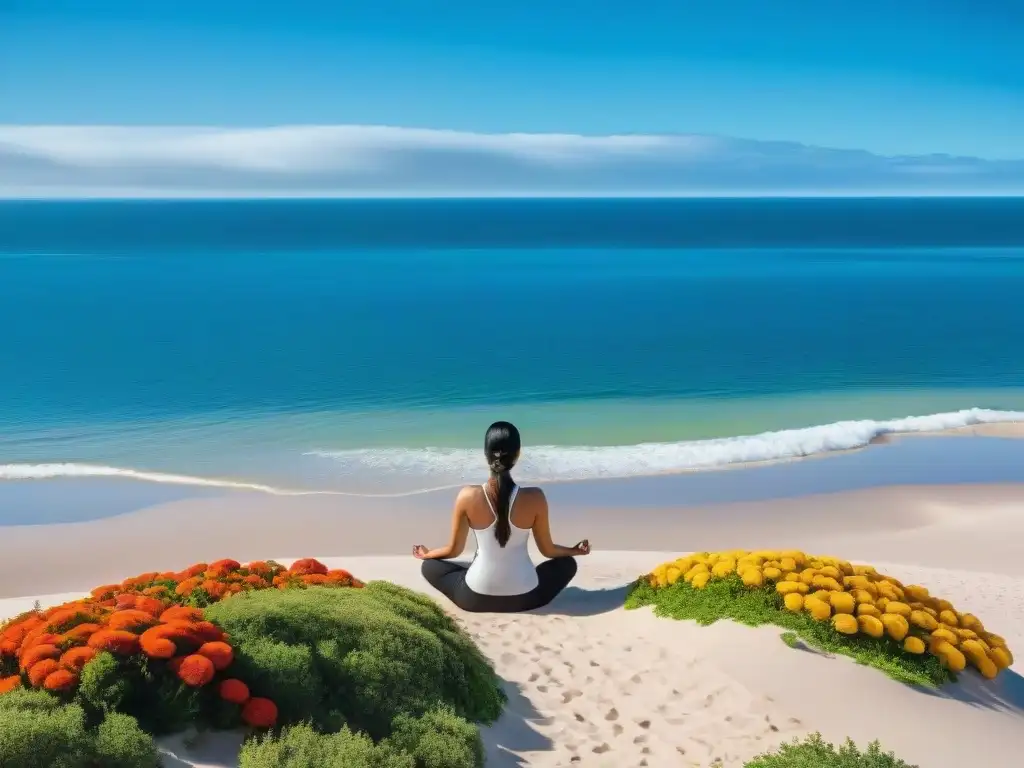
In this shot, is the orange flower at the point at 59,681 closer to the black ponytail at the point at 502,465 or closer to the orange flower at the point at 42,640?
the orange flower at the point at 42,640

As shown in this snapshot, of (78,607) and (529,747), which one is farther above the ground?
(78,607)

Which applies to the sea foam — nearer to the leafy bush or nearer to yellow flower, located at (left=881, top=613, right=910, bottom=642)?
yellow flower, located at (left=881, top=613, right=910, bottom=642)

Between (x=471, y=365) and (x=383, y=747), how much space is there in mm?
30171

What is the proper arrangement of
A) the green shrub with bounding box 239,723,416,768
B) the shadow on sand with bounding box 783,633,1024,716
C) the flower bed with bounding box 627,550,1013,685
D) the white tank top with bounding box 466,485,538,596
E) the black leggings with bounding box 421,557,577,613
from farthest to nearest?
the black leggings with bounding box 421,557,577,613
the white tank top with bounding box 466,485,538,596
the flower bed with bounding box 627,550,1013,685
the shadow on sand with bounding box 783,633,1024,716
the green shrub with bounding box 239,723,416,768

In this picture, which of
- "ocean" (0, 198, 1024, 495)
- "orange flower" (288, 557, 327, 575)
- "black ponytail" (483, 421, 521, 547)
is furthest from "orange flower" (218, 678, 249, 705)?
"ocean" (0, 198, 1024, 495)

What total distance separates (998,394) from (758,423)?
33.6ft

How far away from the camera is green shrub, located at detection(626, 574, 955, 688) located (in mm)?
7742

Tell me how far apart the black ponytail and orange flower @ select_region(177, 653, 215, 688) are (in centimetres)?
307

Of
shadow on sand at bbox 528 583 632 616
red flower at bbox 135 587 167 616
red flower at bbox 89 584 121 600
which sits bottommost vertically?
shadow on sand at bbox 528 583 632 616

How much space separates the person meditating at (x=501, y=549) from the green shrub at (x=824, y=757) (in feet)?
9.20

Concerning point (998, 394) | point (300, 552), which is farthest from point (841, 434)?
point (300, 552)

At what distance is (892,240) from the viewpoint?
127062mm

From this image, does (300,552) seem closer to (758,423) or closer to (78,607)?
(78,607)

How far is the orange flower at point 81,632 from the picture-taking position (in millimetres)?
5648
